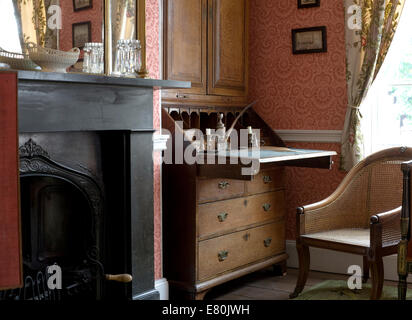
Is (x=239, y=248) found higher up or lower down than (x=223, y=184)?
lower down

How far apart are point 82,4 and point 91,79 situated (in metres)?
0.46

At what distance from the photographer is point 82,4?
2992 mm

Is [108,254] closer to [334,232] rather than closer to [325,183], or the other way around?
[334,232]

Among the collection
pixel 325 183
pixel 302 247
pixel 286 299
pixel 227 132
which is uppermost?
pixel 227 132

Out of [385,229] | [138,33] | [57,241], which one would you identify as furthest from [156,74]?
[385,229]

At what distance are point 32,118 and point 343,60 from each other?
2577 mm

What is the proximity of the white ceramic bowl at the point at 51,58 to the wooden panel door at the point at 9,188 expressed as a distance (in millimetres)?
315

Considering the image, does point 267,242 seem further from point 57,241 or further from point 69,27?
point 69,27

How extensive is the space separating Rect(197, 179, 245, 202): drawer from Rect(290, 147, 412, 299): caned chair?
43 centimetres

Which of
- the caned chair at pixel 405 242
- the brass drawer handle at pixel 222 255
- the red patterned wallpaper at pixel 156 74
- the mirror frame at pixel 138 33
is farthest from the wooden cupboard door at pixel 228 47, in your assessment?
the caned chair at pixel 405 242

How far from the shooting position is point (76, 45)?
2943mm

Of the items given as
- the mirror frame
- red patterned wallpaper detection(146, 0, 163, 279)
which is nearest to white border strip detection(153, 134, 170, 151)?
red patterned wallpaper detection(146, 0, 163, 279)

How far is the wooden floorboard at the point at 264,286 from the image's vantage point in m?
3.93
